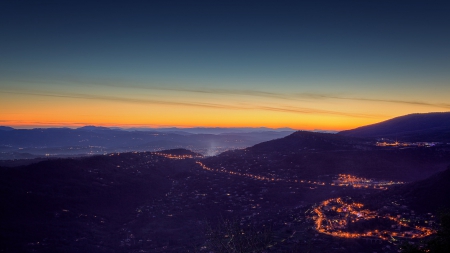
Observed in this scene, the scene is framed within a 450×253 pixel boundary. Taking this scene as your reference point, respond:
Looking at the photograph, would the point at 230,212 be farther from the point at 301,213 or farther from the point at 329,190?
the point at 329,190

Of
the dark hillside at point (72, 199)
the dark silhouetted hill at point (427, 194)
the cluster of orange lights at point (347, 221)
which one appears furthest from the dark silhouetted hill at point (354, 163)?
the cluster of orange lights at point (347, 221)

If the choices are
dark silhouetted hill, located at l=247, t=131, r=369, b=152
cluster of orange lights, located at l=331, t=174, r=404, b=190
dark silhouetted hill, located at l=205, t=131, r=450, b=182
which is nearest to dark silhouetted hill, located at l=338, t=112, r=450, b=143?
dark silhouetted hill, located at l=247, t=131, r=369, b=152

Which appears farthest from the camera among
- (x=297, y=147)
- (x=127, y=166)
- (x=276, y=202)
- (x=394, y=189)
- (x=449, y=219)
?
(x=297, y=147)

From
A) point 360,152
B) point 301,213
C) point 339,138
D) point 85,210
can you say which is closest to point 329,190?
point 301,213

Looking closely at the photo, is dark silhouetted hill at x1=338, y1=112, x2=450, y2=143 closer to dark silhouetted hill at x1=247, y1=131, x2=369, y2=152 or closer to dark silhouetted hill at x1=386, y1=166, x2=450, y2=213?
dark silhouetted hill at x1=247, y1=131, x2=369, y2=152

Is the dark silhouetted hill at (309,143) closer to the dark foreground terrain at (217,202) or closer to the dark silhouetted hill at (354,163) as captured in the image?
the dark silhouetted hill at (354,163)

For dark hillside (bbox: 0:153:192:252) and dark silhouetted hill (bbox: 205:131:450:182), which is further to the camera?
dark silhouetted hill (bbox: 205:131:450:182)

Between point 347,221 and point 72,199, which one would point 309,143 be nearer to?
point 347,221

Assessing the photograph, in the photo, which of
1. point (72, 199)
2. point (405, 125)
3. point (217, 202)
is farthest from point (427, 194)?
point (405, 125)
